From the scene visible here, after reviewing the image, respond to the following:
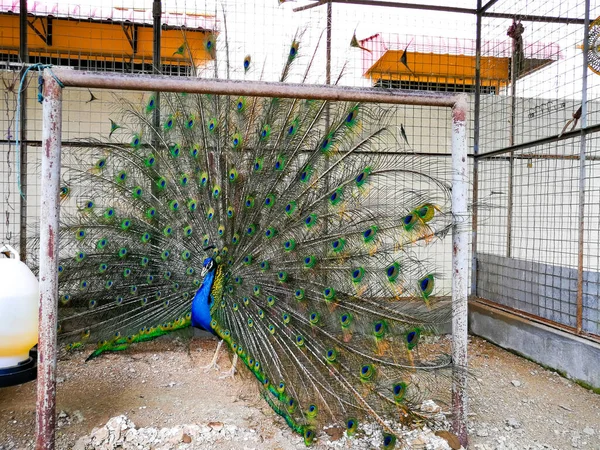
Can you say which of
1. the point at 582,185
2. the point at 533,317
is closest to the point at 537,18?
the point at 582,185

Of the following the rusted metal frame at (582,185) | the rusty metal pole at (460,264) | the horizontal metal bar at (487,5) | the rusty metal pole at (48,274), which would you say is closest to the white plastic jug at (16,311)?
the rusty metal pole at (48,274)

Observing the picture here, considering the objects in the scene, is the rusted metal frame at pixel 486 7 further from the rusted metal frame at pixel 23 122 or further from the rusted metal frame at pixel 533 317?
the rusted metal frame at pixel 23 122

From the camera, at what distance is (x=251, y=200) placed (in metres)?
3.38

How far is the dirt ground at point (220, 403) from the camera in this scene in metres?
3.05

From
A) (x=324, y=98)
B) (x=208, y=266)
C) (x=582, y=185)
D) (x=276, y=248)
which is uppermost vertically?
(x=324, y=98)

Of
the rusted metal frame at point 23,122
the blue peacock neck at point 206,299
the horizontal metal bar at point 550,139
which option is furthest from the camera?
the rusted metal frame at point 23,122

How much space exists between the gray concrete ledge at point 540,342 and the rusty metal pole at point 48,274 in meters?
4.16

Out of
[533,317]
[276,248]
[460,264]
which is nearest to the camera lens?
[460,264]

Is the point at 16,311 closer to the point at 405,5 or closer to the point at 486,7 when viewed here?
the point at 405,5

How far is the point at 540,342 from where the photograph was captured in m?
4.45

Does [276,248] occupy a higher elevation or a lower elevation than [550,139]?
lower

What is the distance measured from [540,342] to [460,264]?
2.33m

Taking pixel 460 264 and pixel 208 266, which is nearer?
pixel 460 264

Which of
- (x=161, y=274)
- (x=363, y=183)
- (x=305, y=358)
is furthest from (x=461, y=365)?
(x=161, y=274)
